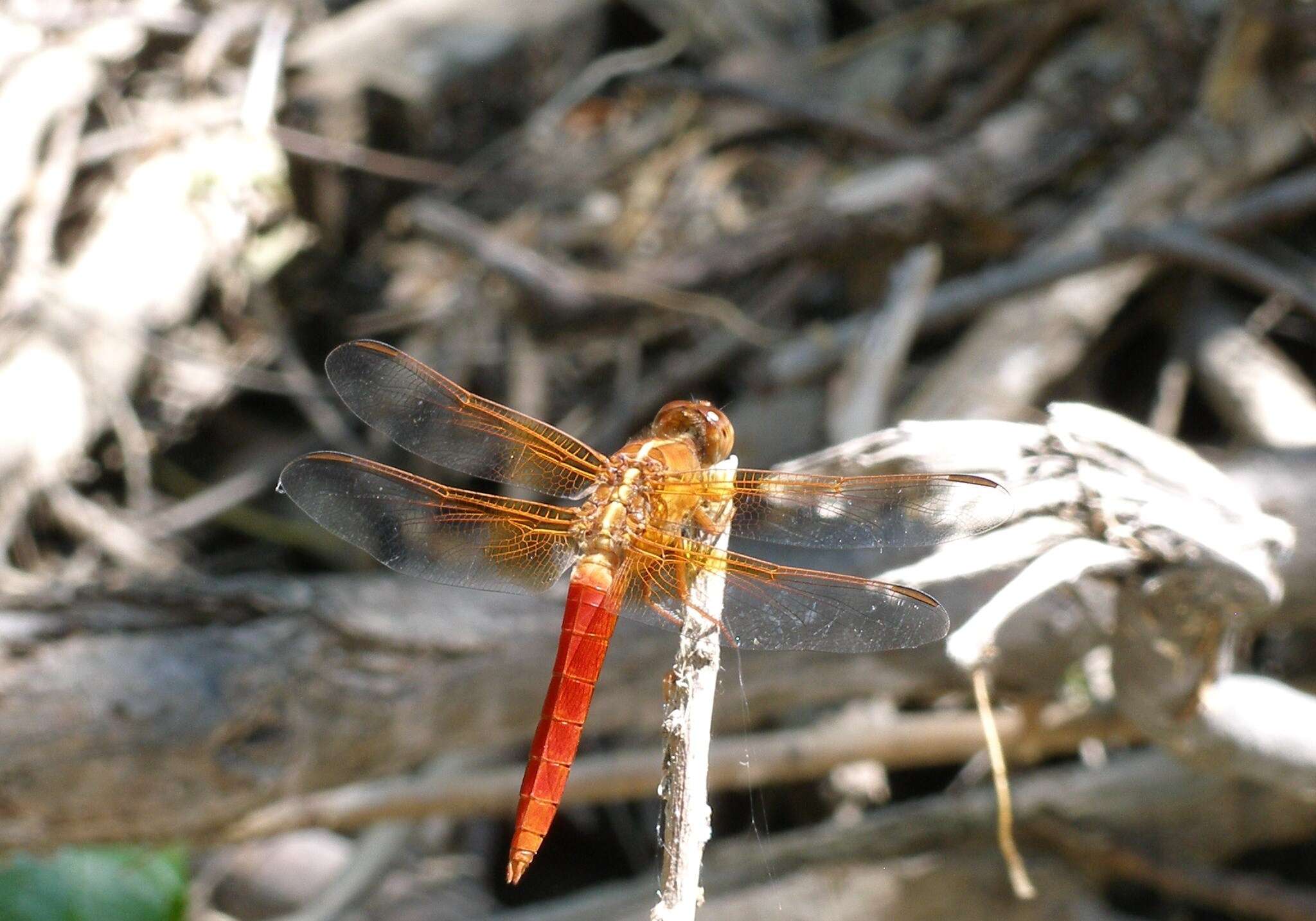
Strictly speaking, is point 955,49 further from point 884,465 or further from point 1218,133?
point 884,465

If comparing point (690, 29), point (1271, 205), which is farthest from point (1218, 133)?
point (690, 29)

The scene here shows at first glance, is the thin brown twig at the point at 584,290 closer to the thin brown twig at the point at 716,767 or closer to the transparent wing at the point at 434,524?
the thin brown twig at the point at 716,767

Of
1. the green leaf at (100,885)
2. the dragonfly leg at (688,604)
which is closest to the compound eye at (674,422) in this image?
the dragonfly leg at (688,604)

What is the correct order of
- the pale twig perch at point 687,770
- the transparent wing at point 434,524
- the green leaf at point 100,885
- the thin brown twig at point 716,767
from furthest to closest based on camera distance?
the thin brown twig at point 716,767 → the green leaf at point 100,885 → the transparent wing at point 434,524 → the pale twig perch at point 687,770

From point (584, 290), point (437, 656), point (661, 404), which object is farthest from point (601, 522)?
point (584, 290)

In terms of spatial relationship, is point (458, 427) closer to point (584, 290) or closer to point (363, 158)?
point (584, 290)
